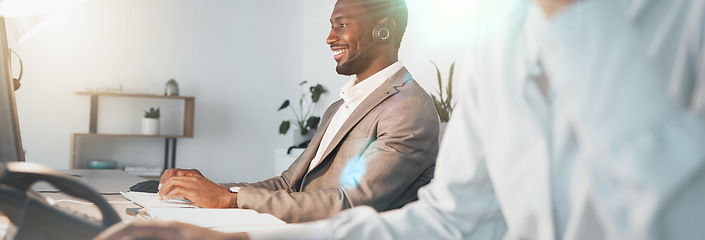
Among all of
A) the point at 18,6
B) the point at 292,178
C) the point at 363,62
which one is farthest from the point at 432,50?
the point at 18,6

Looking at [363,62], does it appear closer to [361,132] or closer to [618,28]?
[361,132]

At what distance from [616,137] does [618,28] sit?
0.12 metres

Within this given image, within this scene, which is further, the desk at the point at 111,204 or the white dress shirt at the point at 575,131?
the desk at the point at 111,204

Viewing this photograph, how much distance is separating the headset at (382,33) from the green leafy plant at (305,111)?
3.57 m

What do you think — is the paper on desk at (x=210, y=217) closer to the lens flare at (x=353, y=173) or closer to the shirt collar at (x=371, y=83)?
the lens flare at (x=353, y=173)

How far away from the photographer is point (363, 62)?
6.26 ft

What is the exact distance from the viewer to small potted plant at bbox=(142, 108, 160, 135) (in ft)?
17.1

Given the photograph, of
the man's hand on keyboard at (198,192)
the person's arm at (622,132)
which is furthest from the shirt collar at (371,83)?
the person's arm at (622,132)

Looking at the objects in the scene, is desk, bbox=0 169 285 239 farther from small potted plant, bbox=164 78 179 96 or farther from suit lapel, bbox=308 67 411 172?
small potted plant, bbox=164 78 179 96

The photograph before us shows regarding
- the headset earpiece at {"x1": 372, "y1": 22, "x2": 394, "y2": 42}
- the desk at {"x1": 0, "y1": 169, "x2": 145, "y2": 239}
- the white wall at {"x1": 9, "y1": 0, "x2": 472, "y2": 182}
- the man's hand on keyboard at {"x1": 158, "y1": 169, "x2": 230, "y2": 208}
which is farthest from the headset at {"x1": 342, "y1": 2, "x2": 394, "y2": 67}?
the white wall at {"x1": 9, "y1": 0, "x2": 472, "y2": 182}

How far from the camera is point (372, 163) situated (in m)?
1.44

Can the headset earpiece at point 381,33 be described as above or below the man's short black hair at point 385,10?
below

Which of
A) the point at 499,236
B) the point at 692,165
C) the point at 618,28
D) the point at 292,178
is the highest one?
the point at 618,28

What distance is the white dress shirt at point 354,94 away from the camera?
1835mm
